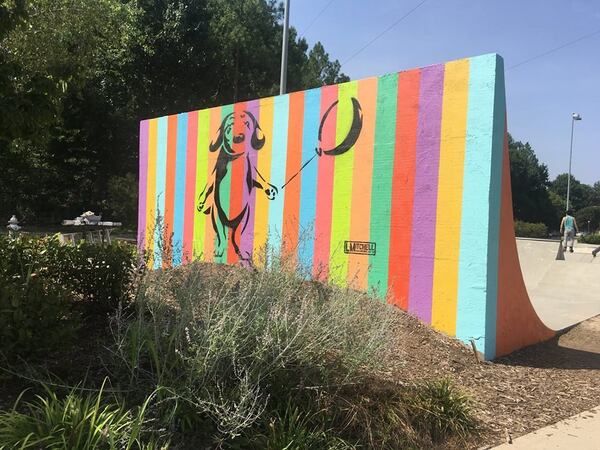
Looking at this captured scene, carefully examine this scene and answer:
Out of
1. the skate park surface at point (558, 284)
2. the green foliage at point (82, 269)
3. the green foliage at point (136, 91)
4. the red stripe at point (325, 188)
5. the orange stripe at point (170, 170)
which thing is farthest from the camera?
the green foliage at point (136, 91)

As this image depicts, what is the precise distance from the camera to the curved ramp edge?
6.24 metres

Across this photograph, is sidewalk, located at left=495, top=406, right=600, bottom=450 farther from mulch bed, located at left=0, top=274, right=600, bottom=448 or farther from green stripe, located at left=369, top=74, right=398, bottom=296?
green stripe, located at left=369, top=74, right=398, bottom=296

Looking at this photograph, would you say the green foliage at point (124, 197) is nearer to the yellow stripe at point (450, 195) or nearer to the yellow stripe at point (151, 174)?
the yellow stripe at point (151, 174)

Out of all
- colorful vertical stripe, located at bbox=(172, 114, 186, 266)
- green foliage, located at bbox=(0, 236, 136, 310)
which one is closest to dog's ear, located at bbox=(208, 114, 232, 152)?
colorful vertical stripe, located at bbox=(172, 114, 186, 266)

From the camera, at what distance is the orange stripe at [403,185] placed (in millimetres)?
→ 6652

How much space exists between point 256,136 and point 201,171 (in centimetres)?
159

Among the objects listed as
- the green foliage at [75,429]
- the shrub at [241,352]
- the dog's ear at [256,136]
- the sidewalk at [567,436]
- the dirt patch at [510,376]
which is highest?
the dog's ear at [256,136]

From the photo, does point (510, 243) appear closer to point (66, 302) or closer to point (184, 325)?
point (184, 325)

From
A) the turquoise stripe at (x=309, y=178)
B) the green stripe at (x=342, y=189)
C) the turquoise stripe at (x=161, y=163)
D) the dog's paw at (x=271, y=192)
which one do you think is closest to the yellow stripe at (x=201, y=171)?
the turquoise stripe at (x=161, y=163)

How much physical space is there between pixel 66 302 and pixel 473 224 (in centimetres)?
416

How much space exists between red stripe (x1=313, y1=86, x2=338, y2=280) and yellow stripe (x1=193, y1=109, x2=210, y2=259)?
277cm

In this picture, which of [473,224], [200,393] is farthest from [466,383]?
[200,393]

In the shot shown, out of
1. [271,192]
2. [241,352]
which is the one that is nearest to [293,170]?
[271,192]

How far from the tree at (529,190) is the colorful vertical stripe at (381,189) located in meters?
66.9
